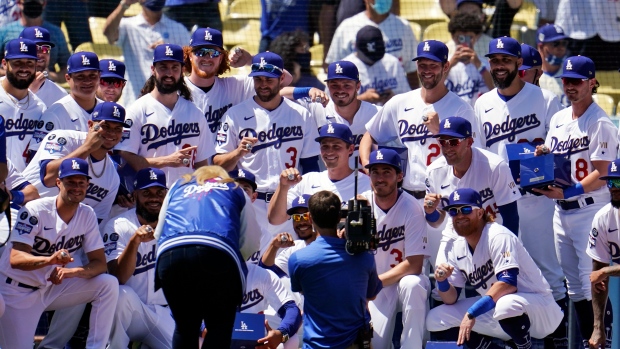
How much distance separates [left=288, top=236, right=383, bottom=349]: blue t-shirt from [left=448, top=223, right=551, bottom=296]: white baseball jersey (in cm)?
139

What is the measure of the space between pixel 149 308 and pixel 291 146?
158 centimetres

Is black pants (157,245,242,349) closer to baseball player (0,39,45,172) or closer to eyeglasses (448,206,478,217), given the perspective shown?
eyeglasses (448,206,478,217)

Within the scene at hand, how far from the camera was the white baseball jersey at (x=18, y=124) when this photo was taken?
7809mm

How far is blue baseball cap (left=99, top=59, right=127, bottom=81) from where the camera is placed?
803 centimetres

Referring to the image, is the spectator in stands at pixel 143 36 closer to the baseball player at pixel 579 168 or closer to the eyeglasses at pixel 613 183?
the baseball player at pixel 579 168

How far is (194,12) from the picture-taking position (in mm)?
10125

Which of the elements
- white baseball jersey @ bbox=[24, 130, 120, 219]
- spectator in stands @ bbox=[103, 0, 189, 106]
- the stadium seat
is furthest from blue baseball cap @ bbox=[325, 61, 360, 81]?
the stadium seat

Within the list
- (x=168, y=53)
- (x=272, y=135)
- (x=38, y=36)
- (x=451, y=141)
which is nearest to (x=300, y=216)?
(x=272, y=135)

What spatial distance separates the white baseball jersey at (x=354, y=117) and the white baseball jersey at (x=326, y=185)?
415 mm

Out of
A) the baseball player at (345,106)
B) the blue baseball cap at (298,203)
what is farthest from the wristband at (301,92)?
the blue baseball cap at (298,203)

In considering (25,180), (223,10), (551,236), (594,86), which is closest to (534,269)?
(551,236)

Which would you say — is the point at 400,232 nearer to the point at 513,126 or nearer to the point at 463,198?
the point at 463,198

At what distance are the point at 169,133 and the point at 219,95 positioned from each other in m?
0.65

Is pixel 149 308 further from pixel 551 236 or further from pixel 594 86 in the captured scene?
pixel 594 86
